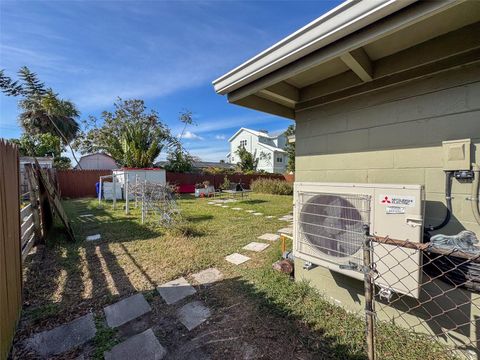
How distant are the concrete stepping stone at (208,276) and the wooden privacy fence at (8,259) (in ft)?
5.77

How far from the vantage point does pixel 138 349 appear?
180 cm

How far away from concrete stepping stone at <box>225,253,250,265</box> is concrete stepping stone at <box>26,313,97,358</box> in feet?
6.35

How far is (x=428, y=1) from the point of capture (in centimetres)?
111

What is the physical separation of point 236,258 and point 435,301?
8.30ft

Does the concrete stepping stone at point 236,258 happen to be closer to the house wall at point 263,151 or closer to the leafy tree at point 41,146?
the leafy tree at point 41,146

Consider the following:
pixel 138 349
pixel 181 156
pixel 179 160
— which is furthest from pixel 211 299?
pixel 181 156

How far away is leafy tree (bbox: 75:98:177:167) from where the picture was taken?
14.6m

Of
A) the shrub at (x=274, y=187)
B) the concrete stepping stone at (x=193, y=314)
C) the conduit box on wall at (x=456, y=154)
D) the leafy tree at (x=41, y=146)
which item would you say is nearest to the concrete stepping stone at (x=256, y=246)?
the concrete stepping stone at (x=193, y=314)

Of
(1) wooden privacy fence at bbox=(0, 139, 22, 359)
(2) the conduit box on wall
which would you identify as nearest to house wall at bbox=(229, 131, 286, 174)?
(1) wooden privacy fence at bbox=(0, 139, 22, 359)

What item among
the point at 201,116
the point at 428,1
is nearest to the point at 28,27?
the point at 428,1

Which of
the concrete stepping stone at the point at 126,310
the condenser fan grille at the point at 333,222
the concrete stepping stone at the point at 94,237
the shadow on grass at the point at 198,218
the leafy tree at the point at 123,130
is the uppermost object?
the leafy tree at the point at 123,130

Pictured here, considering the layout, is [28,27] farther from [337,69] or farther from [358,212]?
[358,212]

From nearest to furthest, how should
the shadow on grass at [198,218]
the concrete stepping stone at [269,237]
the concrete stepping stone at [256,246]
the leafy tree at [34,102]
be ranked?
the concrete stepping stone at [256,246] → the concrete stepping stone at [269,237] → the shadow on grass at [198,218] → the leafy tree at [34,102]

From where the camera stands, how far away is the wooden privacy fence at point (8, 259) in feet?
5.44
